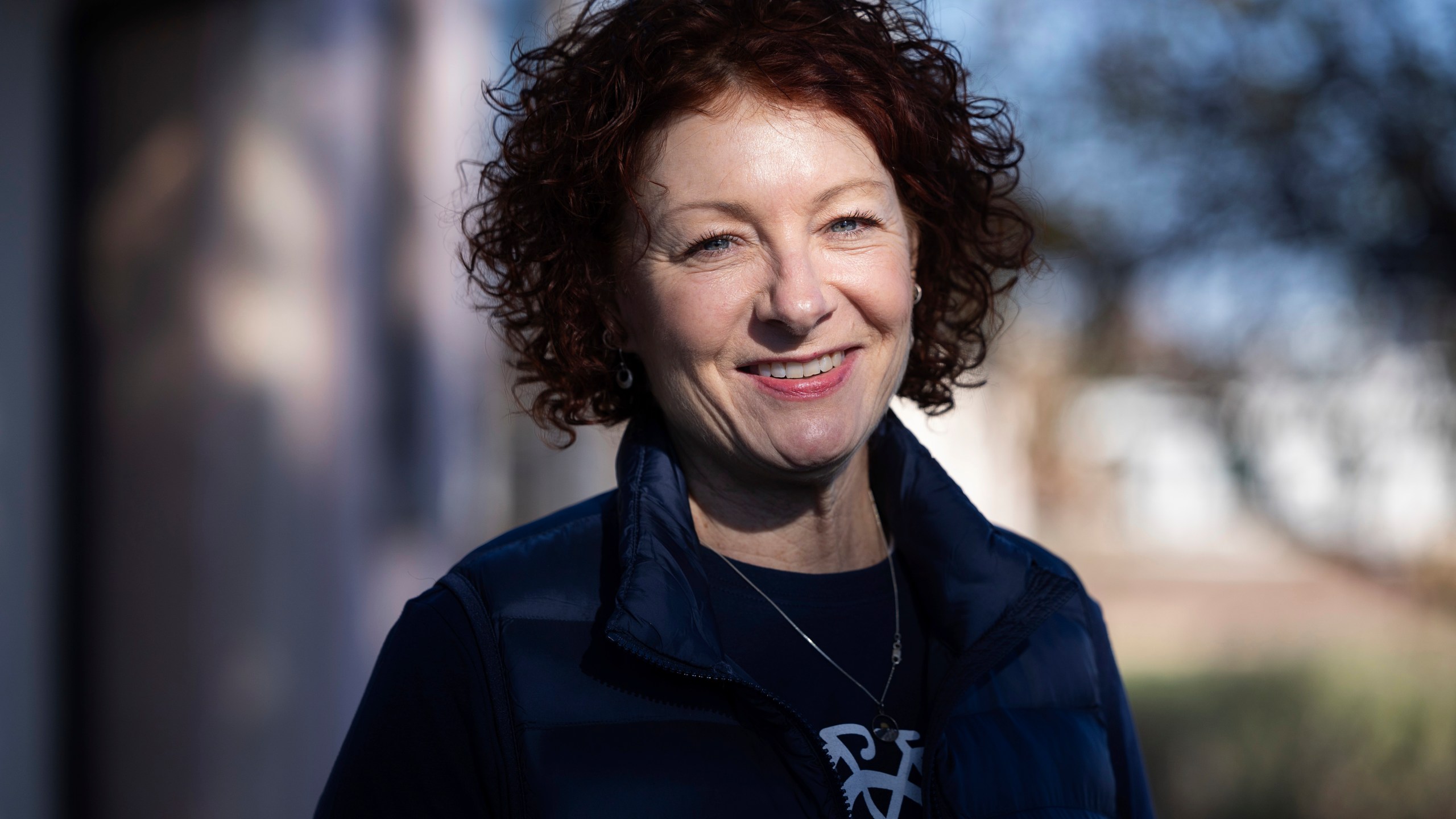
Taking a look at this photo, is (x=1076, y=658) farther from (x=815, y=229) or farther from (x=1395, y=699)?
(x=1395, y=699)

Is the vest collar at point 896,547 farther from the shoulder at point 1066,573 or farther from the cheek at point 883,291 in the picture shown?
the cheek at point 883,291

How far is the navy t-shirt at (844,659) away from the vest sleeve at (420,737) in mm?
372

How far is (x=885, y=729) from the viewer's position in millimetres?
1515

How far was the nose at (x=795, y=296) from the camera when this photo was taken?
1473 mm

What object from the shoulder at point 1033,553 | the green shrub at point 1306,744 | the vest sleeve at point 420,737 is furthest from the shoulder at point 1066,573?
the green shrub at point 1306,744

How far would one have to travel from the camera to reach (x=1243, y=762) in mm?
5273

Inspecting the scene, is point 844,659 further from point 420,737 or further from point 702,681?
point 420,737

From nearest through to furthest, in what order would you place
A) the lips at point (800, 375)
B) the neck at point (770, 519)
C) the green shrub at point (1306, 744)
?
1. the lips at point (800, 375)
2. the neck at point (770, 519)
3. the green shrub at point (1306, 744)

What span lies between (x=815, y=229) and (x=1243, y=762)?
15.9 ft

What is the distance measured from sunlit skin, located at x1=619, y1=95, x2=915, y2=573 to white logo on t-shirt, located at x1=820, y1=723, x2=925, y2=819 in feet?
0.94

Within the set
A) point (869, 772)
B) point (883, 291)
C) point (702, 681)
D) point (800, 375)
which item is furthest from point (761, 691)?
point (883, 291)

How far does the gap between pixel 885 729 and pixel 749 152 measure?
82 centimetres

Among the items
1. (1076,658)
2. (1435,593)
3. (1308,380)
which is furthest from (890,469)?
(1435,593)

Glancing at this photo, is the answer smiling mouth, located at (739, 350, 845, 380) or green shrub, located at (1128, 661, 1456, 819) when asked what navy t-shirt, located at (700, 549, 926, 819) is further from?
green shrub, located at (1128, 661, 1456, 819)
